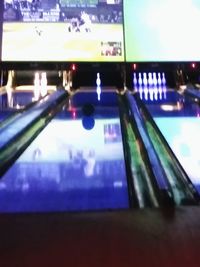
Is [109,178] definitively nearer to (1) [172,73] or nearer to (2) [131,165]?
(2) [131,165]

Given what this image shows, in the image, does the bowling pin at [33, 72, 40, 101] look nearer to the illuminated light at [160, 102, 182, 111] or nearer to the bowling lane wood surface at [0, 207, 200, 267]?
the illuminated light at [160, 102, 182, 111]

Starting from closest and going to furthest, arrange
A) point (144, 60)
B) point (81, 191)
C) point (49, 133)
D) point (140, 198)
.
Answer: point (140, 198), point (81, 191), point (49, 133), point (144, 60)

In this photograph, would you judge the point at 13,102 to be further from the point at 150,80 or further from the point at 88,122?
the point at 150,80

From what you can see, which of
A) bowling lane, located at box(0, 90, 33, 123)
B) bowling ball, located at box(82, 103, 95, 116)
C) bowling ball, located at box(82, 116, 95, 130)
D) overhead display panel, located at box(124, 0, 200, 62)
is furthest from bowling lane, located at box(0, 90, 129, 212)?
overhead display panel, located at box(124, 0, 200, 62)

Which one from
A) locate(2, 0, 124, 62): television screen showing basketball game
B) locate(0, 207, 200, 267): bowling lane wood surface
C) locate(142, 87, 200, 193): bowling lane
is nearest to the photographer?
locate(0, 207, 200, 267): bowling lane wood surface

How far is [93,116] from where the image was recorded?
296cm

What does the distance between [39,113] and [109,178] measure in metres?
1.41

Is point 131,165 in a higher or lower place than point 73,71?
lower

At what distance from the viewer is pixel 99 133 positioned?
7.98ft

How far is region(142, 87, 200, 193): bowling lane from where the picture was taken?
1838 mm

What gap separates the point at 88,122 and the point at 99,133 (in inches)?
12.9

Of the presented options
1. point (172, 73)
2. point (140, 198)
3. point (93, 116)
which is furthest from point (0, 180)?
point (172, 73)

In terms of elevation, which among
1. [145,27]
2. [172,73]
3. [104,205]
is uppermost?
[145,27]

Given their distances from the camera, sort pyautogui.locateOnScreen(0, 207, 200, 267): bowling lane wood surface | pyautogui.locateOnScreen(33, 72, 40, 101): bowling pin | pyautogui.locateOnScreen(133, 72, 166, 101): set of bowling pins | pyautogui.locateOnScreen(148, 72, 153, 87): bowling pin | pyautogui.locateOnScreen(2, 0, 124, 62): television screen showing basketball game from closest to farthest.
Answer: pyautogui.locateOnScreen(0, 207, 200, 267): bowling lane wood surface, pyautogui.locateOnScreen(33, 72, 40, 101): bowling pin, pyautogui.locateOnScreen(2, 0, 124, 62): television screen showing basketball game, pyautogui.locateOnScreen(133, 72, 166, 101): set of bowling pins, pyautogui.locateOnScreen(148, 72, 153, 87): bowling pin
